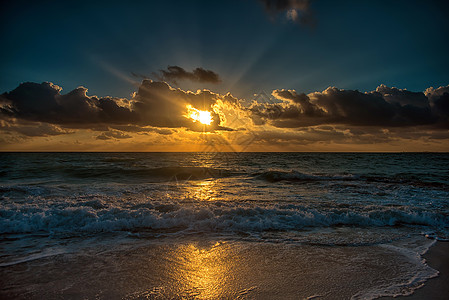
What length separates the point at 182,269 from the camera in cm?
450

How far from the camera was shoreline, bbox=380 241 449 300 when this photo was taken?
12.0ft

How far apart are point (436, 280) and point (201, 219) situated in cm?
585

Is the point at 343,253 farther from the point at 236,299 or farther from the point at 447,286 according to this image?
the point at 236,299

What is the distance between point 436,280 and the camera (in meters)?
4.15

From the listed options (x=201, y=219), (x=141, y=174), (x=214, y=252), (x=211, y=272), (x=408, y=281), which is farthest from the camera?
(x=141, y=174)

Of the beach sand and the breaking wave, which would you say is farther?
the breaking wave

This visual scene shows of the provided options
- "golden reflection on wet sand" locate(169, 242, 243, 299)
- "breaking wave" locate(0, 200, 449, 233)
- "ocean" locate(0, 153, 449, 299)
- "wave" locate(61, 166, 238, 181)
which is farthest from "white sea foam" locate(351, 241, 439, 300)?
"wave" locate(61, 166, 238, 181)

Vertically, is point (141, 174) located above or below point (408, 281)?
below

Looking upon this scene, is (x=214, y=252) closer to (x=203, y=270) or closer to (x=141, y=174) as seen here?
(x=203, y=270)

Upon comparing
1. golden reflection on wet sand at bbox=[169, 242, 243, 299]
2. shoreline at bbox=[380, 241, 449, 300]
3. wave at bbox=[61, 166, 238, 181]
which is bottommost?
wave at bbox=[61, 166, 238, 181]

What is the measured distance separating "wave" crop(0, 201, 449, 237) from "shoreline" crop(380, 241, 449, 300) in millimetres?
2366

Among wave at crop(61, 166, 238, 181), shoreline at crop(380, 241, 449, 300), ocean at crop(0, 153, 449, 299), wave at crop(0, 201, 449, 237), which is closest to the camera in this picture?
shoreline at crop(380, 241, 449, 300)

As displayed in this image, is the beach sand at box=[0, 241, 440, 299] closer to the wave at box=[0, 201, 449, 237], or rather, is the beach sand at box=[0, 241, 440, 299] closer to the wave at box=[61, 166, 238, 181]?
the wave at box=[0, 201, 449, 237]

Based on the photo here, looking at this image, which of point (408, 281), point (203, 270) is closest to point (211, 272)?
point (203, 270)
